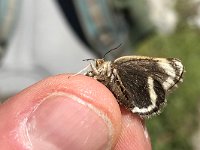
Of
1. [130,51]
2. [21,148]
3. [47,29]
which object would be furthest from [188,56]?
[21,148]

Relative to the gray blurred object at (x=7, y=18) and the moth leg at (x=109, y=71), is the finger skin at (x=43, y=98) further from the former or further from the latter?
the gray blurred object at (x=7, y=18)

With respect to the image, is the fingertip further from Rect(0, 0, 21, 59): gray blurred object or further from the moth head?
Rect(0, 0, 21, 59): gray blurred object

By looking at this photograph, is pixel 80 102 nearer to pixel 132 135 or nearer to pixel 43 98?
pixel 43 98

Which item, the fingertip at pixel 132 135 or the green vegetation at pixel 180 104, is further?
the green vegetation at pixel 180 104

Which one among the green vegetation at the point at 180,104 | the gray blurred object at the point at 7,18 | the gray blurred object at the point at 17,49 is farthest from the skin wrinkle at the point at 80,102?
the gray blurred object at the point at 7,18

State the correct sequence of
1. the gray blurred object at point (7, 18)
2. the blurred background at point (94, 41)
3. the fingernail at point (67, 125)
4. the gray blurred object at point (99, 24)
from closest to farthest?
the fingernail at point (67, 125)
the blurred background at point (94, 41)
the gray blurred object at point (7, 18)
the gray blurred object at point (99, 24)

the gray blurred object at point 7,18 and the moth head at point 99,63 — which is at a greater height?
the moth head at point 99,63

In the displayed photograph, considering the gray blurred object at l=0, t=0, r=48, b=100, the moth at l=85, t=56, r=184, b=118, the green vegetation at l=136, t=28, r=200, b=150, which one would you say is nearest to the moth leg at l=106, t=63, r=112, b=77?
the moth at l=85, t=56, r=184, b=118

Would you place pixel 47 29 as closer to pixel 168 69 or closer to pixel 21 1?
pixel 21 1
